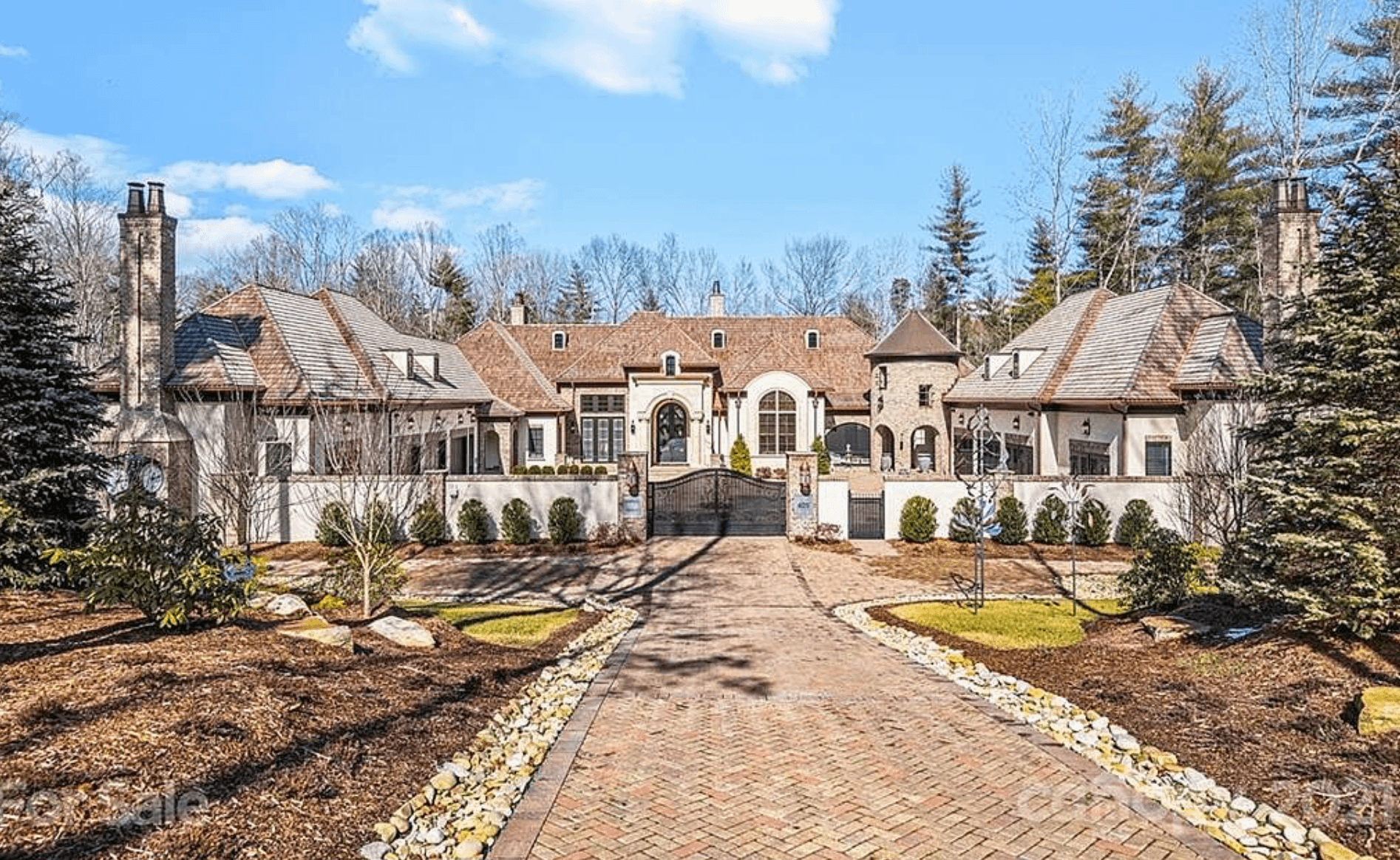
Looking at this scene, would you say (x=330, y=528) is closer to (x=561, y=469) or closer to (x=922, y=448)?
(x=561, y=469)

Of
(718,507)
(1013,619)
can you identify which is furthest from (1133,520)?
(718,507)

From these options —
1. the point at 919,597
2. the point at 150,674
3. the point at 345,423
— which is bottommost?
the point at 919,597

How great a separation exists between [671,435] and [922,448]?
10.3 meters

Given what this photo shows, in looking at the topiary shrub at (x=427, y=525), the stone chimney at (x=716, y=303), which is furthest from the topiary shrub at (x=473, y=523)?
the stone chimney at (x=716, y=303)

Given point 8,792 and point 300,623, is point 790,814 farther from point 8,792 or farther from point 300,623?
point 300,623

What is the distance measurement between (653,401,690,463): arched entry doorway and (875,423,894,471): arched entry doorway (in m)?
8.04

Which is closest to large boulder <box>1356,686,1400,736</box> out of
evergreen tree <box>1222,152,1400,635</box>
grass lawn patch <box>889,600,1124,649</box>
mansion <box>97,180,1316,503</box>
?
evergreen tree <box>1222,152,1400,635</box>

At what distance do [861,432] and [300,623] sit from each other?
32229 mm

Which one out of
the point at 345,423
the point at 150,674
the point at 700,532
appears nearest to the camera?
the point at 150,674

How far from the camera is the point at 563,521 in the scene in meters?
18.6

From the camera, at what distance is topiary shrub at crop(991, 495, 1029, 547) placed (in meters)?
18.5

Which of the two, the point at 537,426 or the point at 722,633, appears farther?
the point at 537,426

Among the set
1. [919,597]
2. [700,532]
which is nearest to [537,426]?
[700,532]

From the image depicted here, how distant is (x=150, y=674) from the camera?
19.4 feet
